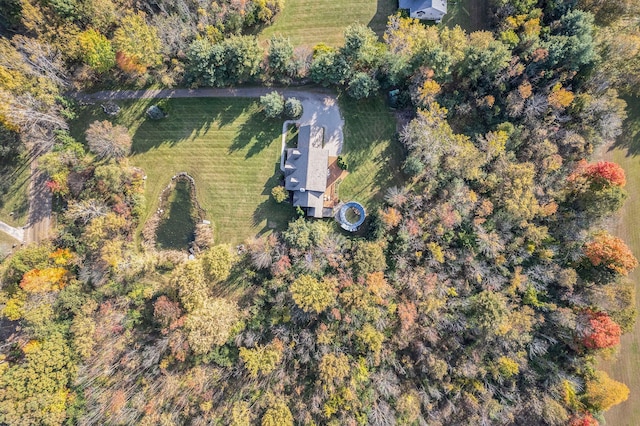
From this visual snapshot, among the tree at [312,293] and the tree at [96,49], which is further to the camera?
the tree at [96,49]

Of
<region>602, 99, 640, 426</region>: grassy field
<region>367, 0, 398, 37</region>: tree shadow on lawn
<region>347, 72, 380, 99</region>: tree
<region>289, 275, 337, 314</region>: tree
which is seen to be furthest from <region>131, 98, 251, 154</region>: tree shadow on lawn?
<region>602, 99, 640, 426</region>: grassy field

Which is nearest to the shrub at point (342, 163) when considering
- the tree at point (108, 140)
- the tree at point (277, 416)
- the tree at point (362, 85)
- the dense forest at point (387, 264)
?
the dense forest at point (387, 264)

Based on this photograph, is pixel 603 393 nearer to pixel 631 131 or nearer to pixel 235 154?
pixel 631 131

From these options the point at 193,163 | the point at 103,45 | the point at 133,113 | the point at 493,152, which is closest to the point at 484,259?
the point at 493,152

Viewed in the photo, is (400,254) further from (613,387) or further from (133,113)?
(133,113)

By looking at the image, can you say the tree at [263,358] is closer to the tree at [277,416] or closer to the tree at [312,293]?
the tree at [277,416]

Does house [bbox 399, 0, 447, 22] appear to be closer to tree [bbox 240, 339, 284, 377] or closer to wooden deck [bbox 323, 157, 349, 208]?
wooden deck [bbox 323, 157, 349, 208]

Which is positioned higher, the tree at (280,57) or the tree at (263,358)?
the tree at (280,57)

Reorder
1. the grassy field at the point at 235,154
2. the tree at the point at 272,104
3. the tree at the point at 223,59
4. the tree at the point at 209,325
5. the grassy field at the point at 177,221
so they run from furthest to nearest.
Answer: the grassy field at the point at 177,221 < the grassy field at the point at 235,154 < the tree at the point at 272,104 < the tree at the point at 223,59 < the tree at the point at 209,325
